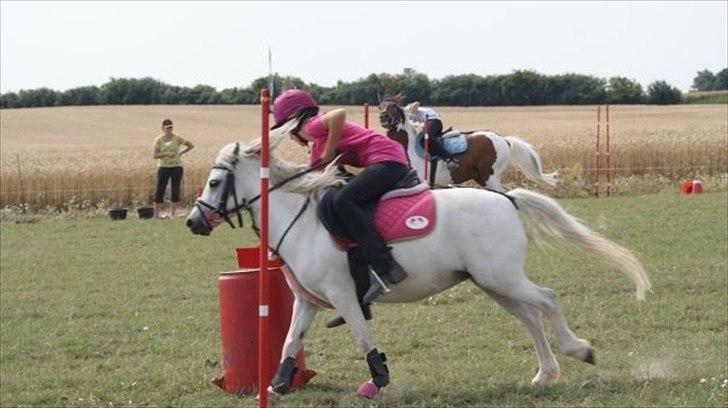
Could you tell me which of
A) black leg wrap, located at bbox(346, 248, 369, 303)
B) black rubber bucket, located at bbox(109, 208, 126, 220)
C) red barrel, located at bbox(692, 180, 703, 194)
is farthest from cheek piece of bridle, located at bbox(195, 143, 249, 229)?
red barrel, located at bbox(692, 180, 703, 194)

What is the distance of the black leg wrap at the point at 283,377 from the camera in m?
7.16

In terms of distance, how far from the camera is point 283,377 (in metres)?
7.18

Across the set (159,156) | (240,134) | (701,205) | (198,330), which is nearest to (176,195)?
(159,156)

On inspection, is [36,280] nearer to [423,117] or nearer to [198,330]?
Answer: [198,330]

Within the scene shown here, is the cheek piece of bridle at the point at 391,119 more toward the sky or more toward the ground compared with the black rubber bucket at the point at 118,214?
more toward the sky

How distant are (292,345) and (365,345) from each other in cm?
48

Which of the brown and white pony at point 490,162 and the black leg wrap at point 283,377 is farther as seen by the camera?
the brown and white pony at point 490,162

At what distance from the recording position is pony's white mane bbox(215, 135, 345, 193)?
24.0 feet

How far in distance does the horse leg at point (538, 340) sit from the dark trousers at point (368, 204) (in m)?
0.82

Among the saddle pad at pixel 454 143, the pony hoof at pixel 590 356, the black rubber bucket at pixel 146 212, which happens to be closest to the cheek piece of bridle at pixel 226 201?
the pony hoof at pixel 590 356

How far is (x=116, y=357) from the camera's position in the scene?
9.30 metres

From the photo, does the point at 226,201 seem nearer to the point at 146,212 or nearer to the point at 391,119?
the point at 391,119

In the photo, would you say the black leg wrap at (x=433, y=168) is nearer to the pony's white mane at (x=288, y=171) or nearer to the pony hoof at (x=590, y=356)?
the pony's white mane at (x=288, y=171)

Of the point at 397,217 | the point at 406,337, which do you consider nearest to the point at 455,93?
the point at 406,337
